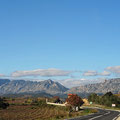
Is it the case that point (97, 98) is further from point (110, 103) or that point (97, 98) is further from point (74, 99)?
point (74, 99)

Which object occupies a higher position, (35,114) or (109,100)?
(109,100)

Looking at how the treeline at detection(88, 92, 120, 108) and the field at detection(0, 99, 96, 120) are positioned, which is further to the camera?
the treeline at detection(88, 92, 120, 108)

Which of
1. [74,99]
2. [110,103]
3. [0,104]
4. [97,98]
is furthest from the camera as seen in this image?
[97,98]

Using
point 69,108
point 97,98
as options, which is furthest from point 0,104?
Answer: point 97,98

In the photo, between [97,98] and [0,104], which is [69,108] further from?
[97,98]

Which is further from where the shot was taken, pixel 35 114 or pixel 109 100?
pixel 109 100

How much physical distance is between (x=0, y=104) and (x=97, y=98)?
8637cm

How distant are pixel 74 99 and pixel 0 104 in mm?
37858

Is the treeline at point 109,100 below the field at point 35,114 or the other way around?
the other way around

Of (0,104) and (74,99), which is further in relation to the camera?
(0,104)

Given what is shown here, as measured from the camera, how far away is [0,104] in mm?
122125

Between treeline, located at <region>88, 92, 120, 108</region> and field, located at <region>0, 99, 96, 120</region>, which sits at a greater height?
treeline, located at <region>88, 92, 120, 108</region>

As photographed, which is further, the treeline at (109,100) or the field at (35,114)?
the treeline at (109,100)

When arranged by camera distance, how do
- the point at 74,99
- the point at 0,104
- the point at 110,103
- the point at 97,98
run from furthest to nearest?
1. the point at 97,98
2. the point at 110,103
3. the point at 0,104
4. the point at 74,99
